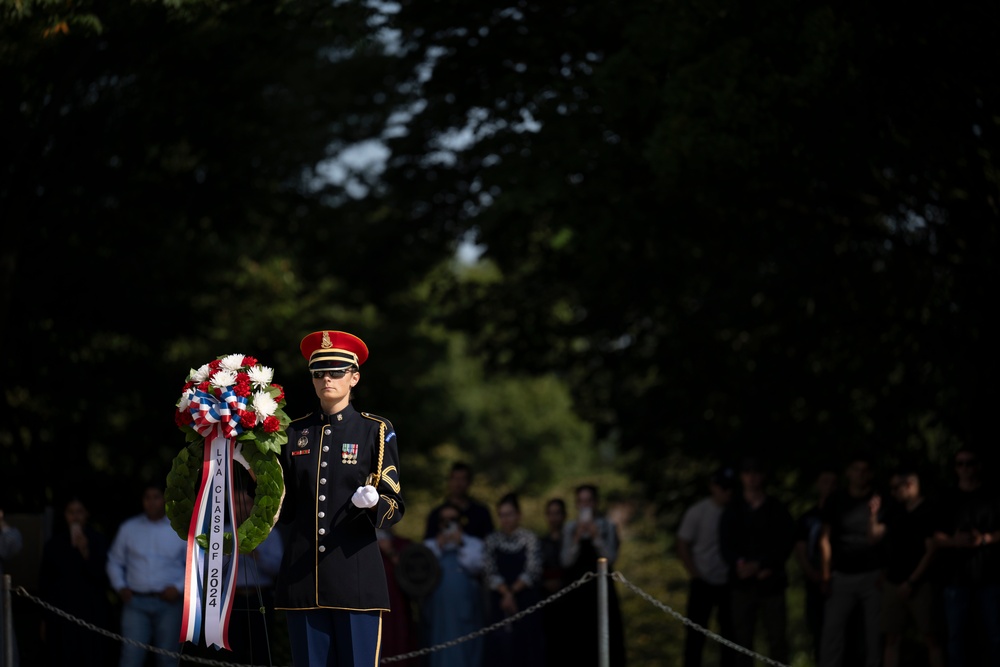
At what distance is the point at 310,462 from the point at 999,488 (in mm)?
6267

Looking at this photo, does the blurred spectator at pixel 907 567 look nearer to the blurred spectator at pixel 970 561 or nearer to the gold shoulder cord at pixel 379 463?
the blurred spectator at pixel 970 561

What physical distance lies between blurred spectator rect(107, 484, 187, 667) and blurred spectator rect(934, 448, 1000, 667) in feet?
19.5

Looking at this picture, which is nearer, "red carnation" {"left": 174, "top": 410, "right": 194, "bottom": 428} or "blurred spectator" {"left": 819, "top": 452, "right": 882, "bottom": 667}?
"red carnation" {"left": 174, "top": 410, "right": 194, "bottom": 428}

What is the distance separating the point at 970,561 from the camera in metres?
11.1

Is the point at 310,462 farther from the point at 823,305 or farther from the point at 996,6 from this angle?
the point at 823,305

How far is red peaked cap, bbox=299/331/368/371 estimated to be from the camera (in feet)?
25.4

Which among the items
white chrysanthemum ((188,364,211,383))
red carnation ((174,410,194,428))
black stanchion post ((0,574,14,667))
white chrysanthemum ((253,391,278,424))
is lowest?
black stanchion post ((0,574,14,667))

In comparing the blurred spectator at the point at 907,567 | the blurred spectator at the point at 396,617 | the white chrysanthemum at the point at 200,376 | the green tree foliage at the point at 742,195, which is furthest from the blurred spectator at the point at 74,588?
the blurred spectator at the point at 907,567

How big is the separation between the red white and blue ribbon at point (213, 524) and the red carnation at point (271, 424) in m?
0.14

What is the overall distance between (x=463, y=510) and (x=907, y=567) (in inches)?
164

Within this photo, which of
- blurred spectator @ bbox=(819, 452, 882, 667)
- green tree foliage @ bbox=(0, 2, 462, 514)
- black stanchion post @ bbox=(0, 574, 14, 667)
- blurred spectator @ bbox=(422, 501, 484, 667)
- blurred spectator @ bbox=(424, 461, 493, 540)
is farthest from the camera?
green tree foliage @ bbox=(0, 2, 462, 514)

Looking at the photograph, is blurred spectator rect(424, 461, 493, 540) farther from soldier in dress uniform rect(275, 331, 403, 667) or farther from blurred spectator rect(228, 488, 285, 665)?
soldier in dress uniform rect(275, 331, 403, 667)

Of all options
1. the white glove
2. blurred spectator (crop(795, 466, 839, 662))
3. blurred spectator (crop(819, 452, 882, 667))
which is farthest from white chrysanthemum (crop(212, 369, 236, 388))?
blurred spectator (crop(795, 466, 839, 662))

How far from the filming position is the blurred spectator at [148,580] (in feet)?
38.7
